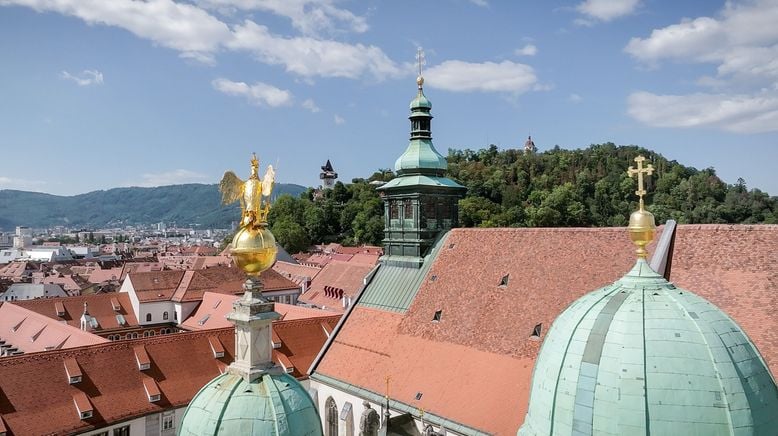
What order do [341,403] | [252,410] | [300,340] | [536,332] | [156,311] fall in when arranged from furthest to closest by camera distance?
[156,311] < [300,340] < [341,403] < [536,332] < [252,410]

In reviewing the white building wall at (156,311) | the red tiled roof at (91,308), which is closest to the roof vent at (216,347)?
the red tiled roof at (91,308)

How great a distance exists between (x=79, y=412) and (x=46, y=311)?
2179cm

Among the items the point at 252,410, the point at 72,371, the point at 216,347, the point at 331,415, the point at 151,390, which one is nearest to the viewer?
the point at 252,410

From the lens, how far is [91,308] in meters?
38.9

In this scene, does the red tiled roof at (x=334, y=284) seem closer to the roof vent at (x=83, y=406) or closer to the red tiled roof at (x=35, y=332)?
the red tiled roof at (x=35, y=332)

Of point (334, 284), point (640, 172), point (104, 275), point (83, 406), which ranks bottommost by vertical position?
point (104, 275)

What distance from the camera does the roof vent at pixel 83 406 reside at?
1894cm

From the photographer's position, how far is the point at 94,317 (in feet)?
127

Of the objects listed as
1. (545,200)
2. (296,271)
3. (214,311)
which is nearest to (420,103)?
(214,311)

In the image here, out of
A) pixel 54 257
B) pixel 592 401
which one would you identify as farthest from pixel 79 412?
pixel 54 257

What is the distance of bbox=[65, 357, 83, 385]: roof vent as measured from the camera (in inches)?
774

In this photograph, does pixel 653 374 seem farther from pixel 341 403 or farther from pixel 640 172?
pixel 341 403

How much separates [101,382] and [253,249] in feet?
57.4

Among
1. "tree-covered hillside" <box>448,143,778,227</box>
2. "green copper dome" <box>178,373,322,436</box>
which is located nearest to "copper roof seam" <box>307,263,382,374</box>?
"green copper dome" <box>178,373,322,436</box>
